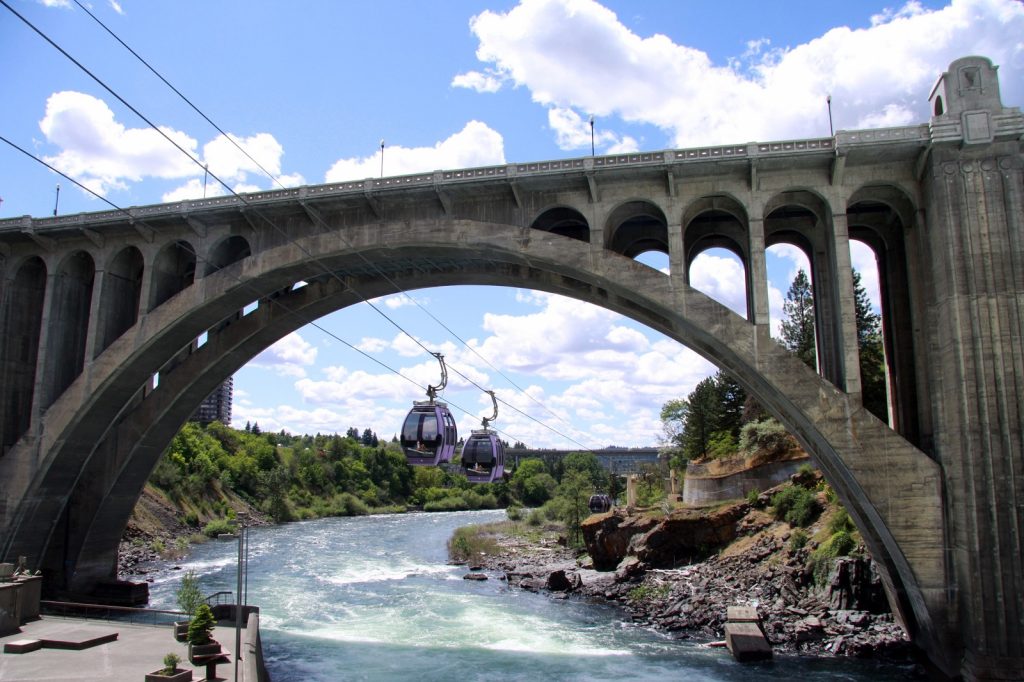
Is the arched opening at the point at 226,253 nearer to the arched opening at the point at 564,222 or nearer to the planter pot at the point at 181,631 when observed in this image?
the arched opening at the point at 564,222

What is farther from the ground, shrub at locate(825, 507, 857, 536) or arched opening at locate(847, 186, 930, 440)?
arched opening at locate(847, 186, 930, 440)

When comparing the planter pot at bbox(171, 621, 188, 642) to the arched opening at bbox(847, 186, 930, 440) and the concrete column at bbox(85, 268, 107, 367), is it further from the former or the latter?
the arched opening at bbox(847, 186, 930, 440)

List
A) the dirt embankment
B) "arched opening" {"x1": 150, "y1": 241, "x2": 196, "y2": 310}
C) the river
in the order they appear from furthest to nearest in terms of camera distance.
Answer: the dirt embankment, "arched opening" {"x1": 150, "y1": 241, "x2": 196, "y2": 310}, the river

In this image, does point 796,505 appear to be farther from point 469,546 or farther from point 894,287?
point 469,546

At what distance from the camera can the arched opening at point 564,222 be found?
23.6 m

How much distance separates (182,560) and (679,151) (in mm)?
40314

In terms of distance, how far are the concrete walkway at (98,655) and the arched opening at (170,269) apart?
1114cm

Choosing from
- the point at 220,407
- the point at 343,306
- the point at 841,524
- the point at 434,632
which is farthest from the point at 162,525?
the point at 220,407

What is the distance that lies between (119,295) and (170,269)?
2.26 metres

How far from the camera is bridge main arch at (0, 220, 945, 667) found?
56.4 feet

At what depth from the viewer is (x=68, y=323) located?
27.8 m

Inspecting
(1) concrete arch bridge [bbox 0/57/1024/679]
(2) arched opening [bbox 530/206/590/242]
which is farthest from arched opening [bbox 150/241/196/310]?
(2) arched opening [bbox 530/206/590/242]

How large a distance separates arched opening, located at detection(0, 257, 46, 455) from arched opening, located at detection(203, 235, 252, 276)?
7.97 meters

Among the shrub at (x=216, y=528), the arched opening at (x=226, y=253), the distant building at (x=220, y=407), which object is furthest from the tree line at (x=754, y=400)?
the distant building at (x=220, y=407)
